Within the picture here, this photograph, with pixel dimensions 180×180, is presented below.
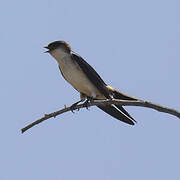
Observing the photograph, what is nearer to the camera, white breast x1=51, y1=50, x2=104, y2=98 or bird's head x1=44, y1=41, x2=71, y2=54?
white breast x1=51, y1=50, x2=104, y2=98

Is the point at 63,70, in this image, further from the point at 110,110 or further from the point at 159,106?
the point at 159,106

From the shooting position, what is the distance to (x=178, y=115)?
6.41m

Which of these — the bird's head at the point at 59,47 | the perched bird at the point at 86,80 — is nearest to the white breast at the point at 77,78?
the perched bird at the point at 86,80

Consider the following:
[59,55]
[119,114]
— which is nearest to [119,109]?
[119,114]

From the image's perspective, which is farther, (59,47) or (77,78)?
(59,47)

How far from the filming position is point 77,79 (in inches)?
384

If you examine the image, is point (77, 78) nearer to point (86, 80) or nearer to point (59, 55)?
point (86, 80)

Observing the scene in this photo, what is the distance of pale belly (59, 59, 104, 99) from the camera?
9.75 m

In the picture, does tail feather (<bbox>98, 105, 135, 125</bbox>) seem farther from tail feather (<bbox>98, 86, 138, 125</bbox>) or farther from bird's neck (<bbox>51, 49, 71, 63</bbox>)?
bird's neck (<bbox>51, 49, 71, 63</bbox>)

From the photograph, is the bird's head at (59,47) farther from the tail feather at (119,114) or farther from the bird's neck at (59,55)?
the tail feather at (119,114)

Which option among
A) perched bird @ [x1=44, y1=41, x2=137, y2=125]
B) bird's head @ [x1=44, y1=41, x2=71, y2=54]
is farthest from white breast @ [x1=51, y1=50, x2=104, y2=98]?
bird's head @ [x1=44, y1=41, x2=71, y2=54]

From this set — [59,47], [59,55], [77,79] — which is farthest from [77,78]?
[59,47]

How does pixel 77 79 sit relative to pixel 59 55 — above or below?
below

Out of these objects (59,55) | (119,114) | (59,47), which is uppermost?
(59,47)
